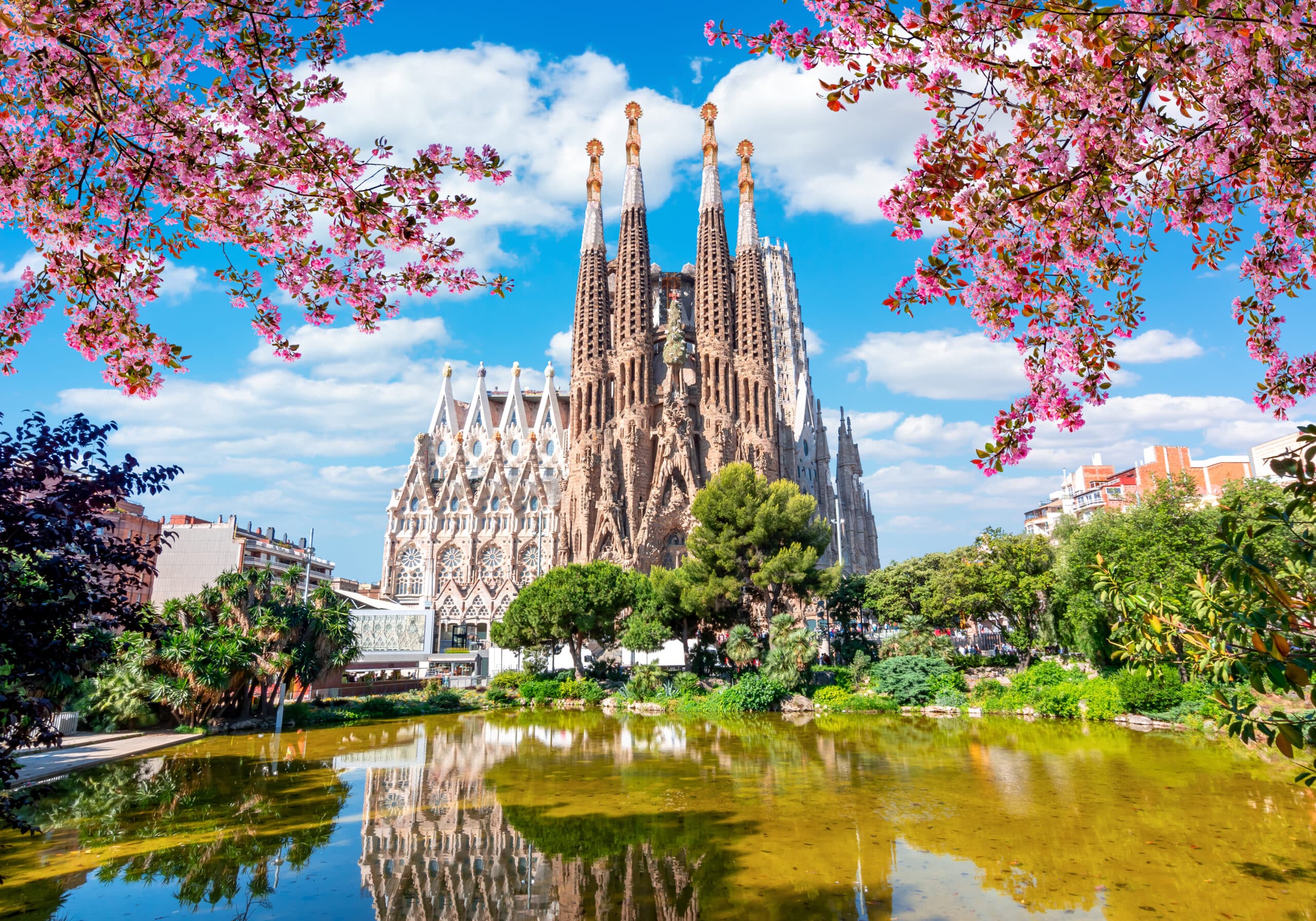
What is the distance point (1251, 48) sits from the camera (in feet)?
10.9

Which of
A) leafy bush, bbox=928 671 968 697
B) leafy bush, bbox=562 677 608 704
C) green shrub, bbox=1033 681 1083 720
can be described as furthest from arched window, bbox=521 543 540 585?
green shrub, bbox=1033 681 1083 720

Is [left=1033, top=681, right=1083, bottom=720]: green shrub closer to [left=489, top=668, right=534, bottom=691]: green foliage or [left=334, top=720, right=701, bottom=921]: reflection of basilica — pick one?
[left=334, top=720, right=701, bottom=921]: reflection of basilica

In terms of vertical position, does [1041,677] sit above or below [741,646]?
below

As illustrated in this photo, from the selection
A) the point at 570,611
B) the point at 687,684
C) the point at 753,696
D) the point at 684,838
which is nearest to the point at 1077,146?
the point at 684,838

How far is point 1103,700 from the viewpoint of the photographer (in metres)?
19.6

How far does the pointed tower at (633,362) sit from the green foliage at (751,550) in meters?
16.0

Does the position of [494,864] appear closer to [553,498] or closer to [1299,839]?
[1299,839]

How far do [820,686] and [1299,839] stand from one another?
58.8 ft

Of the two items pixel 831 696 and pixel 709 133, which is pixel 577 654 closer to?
pixel 831 696

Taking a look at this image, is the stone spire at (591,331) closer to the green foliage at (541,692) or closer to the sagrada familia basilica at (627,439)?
the sagrada familia basilica at (627,439)

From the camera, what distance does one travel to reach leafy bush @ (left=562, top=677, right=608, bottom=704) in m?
27.4

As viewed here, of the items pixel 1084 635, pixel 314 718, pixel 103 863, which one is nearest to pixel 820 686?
pixel 1084 635

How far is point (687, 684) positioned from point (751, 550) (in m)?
6.47

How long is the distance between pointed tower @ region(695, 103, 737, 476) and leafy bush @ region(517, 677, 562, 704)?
846 inches
